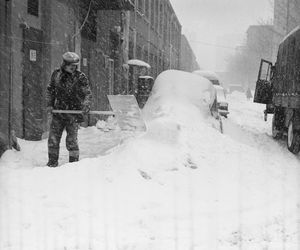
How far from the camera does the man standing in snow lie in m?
7.61

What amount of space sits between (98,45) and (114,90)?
2080 mm

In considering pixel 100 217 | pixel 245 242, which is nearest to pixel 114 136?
pixel 100 217

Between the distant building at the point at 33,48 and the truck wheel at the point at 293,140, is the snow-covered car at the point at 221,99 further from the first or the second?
the truck wheel at the point at 293,140

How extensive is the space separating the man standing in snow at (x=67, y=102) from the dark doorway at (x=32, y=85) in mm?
2860

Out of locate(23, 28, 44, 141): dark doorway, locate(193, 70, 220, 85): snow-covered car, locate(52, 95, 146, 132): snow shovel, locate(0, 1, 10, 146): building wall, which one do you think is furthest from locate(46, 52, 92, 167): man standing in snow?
locate(193, 70, 220, 85): snow-covered car

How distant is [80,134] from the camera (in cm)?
1246

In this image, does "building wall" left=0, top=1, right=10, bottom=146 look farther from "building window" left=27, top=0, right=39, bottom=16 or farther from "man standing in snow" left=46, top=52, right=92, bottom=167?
"building window" left=27, top=0, right=39, bottom=16

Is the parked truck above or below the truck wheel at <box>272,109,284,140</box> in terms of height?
above

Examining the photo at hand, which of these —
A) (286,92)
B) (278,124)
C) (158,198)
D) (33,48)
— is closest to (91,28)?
(33,48)

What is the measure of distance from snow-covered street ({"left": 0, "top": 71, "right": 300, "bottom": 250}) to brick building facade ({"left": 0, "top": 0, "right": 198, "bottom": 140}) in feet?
5.72

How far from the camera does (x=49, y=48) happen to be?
11312 mm

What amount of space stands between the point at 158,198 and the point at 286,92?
774 cm

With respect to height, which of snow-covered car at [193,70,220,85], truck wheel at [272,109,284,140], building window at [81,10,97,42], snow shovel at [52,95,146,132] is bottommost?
truck wheel at [272,109,284,140]

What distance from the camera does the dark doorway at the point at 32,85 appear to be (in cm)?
1037
